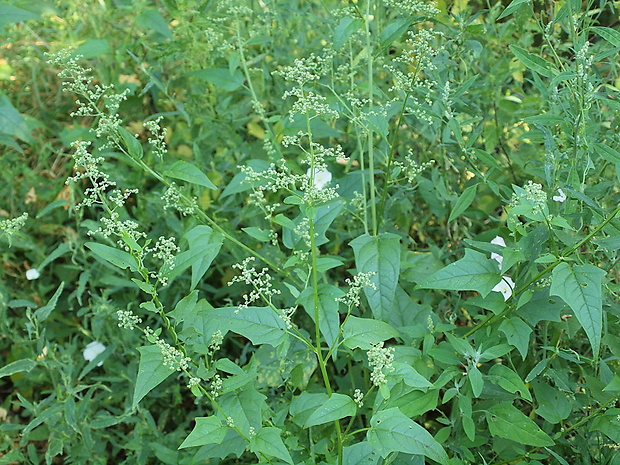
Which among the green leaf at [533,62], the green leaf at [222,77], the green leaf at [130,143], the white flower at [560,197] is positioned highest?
the green leaf at [533,62]

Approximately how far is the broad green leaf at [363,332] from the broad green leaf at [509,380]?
0.30 meters

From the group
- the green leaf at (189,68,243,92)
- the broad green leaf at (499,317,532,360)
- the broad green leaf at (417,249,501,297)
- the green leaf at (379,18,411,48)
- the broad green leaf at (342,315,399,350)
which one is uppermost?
the green leaf at (379,18,411,48)

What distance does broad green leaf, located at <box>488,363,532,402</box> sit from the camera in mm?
1706

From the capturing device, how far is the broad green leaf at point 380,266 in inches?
74.2

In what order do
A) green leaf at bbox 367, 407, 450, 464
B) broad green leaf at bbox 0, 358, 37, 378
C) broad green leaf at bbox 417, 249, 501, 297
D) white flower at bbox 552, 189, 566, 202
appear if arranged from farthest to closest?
broad green leaf at bbox 0, 358, 37, 378 → white flower at bbox 552, 189, 566, 202 → broad green leaf at bbox 417, 249, 501, 297 → green leaf at bbox 367, 407, 450, 464

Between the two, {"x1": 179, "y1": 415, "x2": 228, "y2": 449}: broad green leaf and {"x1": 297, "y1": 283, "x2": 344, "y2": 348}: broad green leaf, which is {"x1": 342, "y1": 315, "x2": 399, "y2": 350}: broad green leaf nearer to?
{"x1": 297, "y1": 283, "x2": 344, "y2": 348}: broad green leaf

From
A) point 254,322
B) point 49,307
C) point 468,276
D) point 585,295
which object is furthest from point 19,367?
point 585,295

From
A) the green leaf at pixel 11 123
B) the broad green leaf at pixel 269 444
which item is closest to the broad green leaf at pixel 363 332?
the broad green leaf at pixel 269 444

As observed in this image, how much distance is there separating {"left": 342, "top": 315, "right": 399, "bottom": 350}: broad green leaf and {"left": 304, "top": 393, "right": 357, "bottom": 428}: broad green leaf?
13 cm

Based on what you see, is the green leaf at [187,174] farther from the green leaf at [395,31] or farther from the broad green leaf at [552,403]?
the broad green leaf at [552,403]

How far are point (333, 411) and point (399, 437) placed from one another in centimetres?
15

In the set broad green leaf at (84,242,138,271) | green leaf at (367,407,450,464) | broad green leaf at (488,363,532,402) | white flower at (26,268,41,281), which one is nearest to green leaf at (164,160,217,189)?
broad green leaf at (84,242,138,271)

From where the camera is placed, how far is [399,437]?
1505 mm

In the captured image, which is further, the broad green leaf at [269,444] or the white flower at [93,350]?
the white flower at [93,350]
